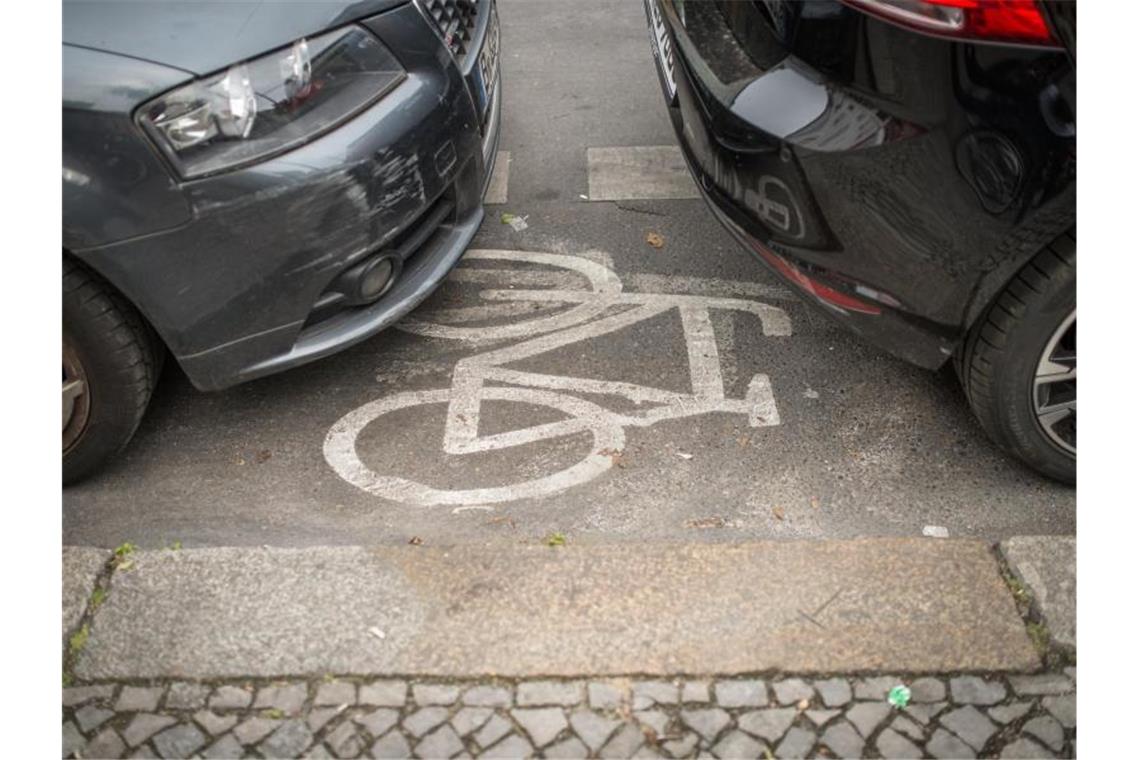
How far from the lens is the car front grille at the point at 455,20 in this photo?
3441 mm

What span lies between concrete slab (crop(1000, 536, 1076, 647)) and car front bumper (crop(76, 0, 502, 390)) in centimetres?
182

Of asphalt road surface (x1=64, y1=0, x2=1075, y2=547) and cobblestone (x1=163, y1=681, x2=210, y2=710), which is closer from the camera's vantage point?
cobblestone (x1=163, y1=681, x2=210, y2=710)

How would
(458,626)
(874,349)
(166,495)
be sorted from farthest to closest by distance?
(874,349) < (166,495) < (458,626)

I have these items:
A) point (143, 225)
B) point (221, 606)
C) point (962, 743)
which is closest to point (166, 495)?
point (221, 606)

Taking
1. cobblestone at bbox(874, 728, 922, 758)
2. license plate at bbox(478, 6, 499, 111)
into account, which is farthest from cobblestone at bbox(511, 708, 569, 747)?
license plate at bbox(478, 6, 499, 111)

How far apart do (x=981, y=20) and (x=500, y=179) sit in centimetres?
267

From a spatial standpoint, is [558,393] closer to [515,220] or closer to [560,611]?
[560,611]

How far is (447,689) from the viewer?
2.60m

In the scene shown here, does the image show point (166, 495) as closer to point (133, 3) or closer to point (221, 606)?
point (221, 606)

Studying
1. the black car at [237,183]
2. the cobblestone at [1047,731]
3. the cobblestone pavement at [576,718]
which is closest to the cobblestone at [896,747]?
the cobblestone pavement at [576,718]

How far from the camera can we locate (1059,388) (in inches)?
119

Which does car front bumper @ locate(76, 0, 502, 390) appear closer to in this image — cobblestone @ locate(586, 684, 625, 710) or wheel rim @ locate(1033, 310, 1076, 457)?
cobblestone @ locate(586, 684, 625, 710)

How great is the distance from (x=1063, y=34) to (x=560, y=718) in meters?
1.87

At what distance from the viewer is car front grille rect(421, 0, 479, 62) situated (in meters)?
3.44
